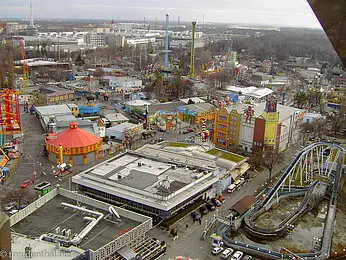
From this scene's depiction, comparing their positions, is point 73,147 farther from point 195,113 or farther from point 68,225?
point 195,113

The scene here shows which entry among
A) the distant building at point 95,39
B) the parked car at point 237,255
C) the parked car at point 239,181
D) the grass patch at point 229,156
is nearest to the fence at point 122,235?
the parked car at point 237,255

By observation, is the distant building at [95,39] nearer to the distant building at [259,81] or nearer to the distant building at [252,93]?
the distant building at [259,81]

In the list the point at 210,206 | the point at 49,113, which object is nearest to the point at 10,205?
the point at 210,206

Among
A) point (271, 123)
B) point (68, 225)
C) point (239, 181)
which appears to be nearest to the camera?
point (68, 225)

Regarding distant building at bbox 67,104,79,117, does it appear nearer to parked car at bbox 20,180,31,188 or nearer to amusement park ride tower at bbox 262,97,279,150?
parked car at bbox 20,180,31,188

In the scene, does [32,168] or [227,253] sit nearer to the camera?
[227,253]

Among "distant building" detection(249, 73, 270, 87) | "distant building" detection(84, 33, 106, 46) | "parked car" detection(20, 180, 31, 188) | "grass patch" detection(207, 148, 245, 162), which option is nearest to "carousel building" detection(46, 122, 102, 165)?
"parked car" detection(20, 180, 31, 188)

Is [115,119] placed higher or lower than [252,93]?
lower
